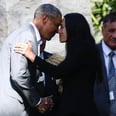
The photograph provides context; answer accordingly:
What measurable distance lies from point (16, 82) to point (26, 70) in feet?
0.41

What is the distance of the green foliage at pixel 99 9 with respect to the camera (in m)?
7.85

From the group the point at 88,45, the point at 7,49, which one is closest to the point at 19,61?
the point at 7,49

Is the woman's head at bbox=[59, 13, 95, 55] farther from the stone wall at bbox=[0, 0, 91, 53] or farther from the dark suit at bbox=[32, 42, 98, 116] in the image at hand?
the stone wall at bbox=[0, 0, 91, 53]

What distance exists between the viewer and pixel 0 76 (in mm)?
4945

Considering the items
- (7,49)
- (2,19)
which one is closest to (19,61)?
(7,49)

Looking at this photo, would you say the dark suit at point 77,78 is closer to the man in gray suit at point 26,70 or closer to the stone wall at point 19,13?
the man in gray suit at point 26,70

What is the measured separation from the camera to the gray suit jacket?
4828mm

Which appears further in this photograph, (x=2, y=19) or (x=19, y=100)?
(x=2, y=19)

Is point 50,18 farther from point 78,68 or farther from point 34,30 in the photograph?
point 78,68

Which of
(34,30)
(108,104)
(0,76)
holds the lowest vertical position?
(108,104)

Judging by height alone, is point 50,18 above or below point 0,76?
above

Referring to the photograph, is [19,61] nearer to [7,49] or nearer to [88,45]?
[7,49]

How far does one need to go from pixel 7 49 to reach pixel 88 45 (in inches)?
26.6

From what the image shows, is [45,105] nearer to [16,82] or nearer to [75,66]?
[16,82]
